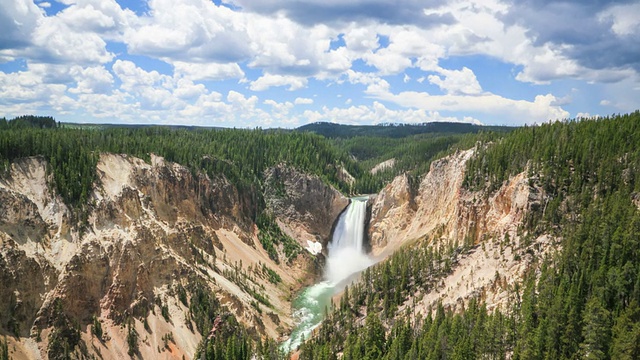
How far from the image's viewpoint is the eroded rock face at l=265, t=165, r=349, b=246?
358 ft

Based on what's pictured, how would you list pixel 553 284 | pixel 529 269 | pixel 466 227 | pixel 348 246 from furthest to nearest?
1. pixel 348 246
2. pixel 466 227
3. pixel 529 269
4. pixel 553 284

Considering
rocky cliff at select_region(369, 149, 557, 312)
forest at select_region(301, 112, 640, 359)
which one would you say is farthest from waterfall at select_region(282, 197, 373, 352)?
forest at select_region(301, 112, 640, 359)

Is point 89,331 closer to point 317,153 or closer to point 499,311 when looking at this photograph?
point 499,311

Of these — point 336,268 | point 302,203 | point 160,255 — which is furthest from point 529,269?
point 302,203

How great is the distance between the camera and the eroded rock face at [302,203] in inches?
4296

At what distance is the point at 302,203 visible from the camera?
11281 centimetres

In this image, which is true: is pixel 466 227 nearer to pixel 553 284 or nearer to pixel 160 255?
pixel 553 284

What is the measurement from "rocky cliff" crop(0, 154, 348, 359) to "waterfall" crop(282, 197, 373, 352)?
2.75 meters

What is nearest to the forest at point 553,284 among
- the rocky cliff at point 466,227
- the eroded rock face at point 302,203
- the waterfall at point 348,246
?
the rocky cliff at point 466,227

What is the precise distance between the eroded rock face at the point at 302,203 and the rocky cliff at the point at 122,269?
20408 millimetres

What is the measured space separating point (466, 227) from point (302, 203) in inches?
1854

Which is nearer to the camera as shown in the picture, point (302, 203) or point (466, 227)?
point (466, 227)

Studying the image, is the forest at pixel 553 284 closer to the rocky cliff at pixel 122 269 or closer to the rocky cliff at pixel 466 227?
the rocky cliff at pixel 466 227

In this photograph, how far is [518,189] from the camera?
65.8m
